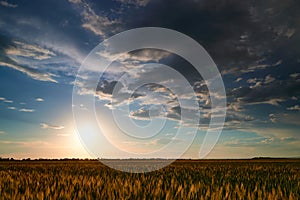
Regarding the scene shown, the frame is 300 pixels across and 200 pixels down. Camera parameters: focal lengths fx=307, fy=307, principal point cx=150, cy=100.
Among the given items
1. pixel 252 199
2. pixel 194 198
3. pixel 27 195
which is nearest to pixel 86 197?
pixel 27 195

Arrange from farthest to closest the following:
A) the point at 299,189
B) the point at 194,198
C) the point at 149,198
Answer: the point at 299,189 → the point at 194,198 → the point at 149,198

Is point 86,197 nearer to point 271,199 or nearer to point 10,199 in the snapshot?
point 10,199

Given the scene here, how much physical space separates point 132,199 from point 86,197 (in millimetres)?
644

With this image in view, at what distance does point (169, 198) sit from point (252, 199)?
3.90 feet

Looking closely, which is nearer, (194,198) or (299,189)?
(194,198)

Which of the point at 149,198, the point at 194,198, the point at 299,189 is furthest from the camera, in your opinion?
the point at 299,189

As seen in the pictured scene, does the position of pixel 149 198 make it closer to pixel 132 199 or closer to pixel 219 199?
pixel 132 199

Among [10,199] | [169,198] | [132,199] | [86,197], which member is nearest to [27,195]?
[10,199]

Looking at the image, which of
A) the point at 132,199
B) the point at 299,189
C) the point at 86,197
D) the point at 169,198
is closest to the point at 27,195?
the point at 86,197

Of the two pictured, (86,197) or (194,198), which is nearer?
(86,197)

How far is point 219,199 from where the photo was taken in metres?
4.24

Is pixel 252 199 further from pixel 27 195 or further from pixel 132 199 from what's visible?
pixel 27 195

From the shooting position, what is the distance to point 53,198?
169 inches

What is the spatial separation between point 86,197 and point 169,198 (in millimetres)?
1166
